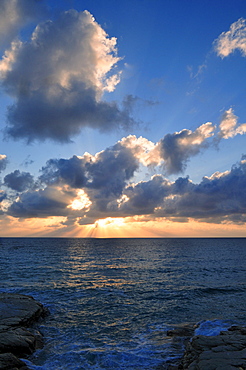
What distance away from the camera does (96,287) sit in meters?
33.4

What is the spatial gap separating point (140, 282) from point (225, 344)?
23.5 metres

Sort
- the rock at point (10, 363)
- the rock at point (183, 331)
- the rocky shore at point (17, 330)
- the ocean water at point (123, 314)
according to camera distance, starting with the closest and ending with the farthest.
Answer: the rock at point (10, 363), the rocky shore at point (17, 330), the ocean water at point (123, 314), the rock at point (183, 331)

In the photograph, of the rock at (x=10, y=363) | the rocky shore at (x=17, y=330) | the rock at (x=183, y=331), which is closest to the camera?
the rock at (x=10, y=363)

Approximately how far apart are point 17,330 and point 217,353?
12.7 meters

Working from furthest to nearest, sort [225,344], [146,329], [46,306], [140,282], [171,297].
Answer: [140,282] < [171,297] < [46,306] < [146,329] < [225,344]

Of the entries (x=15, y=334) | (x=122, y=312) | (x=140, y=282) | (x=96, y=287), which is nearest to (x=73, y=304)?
(x=122, y=312)

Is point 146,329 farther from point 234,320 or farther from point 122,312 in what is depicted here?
point 234,320

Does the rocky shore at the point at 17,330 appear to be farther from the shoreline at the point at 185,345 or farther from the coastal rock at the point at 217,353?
the coastal rock at the point at 217,353

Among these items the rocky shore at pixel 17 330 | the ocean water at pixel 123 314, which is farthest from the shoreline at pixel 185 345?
the ocean water at pixel 123 314

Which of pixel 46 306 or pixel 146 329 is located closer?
pixel 146 329

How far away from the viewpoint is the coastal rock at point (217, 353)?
11.5 meters

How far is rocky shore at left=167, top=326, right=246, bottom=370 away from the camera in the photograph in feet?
37.9

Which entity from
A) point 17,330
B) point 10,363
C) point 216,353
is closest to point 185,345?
point 216,353

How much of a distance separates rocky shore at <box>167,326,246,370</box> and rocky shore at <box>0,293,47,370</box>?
8455 mm
